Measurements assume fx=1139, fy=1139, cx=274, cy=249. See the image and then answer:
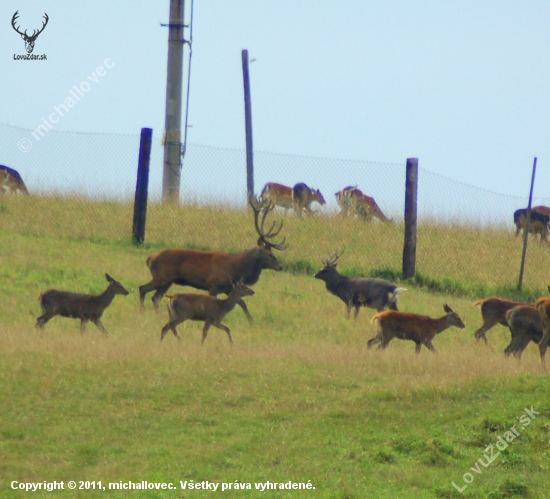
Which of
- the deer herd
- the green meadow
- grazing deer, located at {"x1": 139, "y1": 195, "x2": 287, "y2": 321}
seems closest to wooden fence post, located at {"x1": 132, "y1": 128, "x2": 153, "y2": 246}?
the deer herd

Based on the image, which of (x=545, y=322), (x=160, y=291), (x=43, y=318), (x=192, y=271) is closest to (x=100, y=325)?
(x=43, y=318)

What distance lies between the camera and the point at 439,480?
875cm

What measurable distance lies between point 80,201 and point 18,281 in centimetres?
557

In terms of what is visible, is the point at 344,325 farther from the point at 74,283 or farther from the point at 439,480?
the point at 439,480


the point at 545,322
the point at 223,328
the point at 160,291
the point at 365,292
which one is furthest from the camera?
the point at 365,292

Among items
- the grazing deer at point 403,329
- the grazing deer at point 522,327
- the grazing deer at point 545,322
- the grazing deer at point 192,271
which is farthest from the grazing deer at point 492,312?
the grazing deer at point 192,271

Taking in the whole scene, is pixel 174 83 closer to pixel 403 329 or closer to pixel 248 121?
pixel 248 121

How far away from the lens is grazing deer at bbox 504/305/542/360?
44.9 ft

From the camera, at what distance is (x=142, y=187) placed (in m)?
19.4

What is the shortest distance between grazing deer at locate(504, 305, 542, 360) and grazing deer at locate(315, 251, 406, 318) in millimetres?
2394

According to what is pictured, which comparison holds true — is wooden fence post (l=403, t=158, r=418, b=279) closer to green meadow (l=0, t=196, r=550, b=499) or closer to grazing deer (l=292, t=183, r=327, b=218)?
green meadow (l=0, t=196, r=550, b=499)

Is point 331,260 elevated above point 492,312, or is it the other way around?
point 331,260

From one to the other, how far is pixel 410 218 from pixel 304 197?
643 cm

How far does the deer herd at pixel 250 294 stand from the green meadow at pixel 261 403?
0.24 meters
